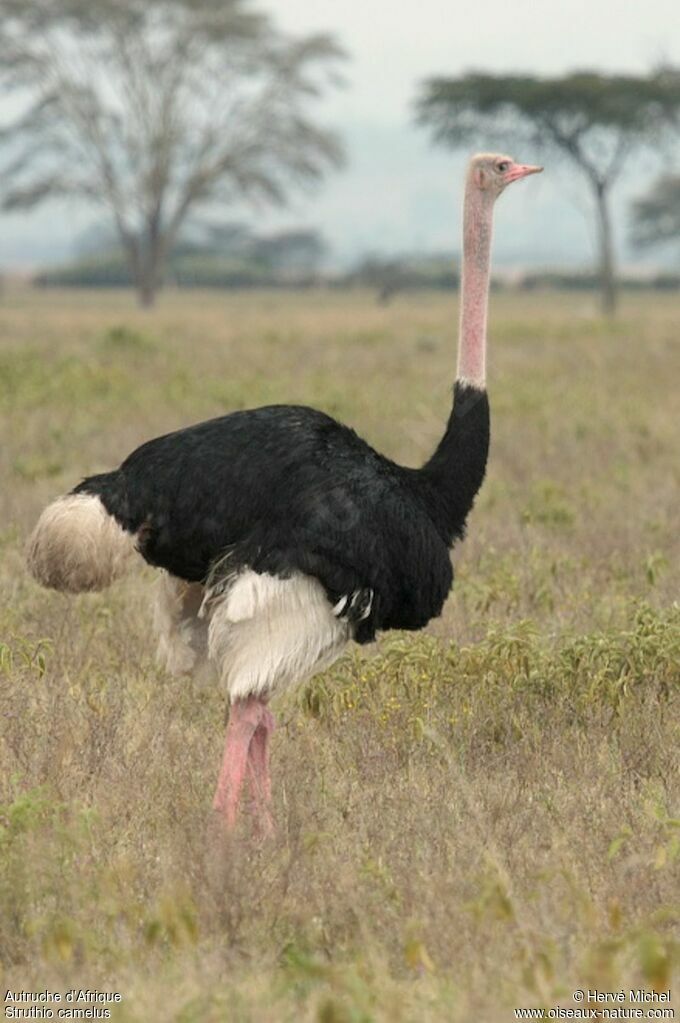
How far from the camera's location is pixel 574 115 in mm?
33969

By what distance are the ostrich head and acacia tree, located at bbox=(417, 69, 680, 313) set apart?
93.7 ft

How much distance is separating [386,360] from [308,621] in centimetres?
1326

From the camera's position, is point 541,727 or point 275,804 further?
point 541,727

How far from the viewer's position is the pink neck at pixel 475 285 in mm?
4883

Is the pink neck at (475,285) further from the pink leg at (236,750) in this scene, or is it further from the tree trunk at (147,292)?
the tree trunk at (147,292)

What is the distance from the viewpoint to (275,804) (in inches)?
175

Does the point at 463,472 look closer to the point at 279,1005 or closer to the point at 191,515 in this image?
the point at 191,515

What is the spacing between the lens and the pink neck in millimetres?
4883

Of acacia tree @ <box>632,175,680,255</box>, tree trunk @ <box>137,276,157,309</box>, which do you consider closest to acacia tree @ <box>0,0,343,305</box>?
tree trunk @ <box>137,276,157,309</box>

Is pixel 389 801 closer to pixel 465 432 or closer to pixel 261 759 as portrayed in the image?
pixel 261 759

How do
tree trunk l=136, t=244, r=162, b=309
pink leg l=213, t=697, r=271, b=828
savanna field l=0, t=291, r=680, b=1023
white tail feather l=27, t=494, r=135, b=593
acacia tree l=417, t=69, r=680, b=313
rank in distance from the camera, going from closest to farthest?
1. savanna field l=0, t=291, r=680, b=1023
2. pink leg l=213, t=697, r=271, b=828
3. white tail feather l=27, t=494, r=135, b=593
4. acacia tree l=417, t=69, r=680, b=313
5. tree trunk l=136, t=244, r=162, b=309

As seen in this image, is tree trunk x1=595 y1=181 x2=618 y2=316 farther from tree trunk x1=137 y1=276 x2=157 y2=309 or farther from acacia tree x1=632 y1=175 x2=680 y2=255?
acacia tree x1=632 y1=175 x2=680 y2=255

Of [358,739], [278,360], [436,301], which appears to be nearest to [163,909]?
[358,739]

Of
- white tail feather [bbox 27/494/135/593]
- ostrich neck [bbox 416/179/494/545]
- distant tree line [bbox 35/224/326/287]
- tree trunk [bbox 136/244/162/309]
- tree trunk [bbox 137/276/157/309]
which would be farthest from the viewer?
distant tree line [bbox 35/224/326/287]
